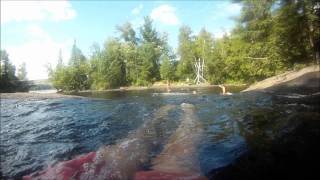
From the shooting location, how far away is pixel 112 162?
8.12m

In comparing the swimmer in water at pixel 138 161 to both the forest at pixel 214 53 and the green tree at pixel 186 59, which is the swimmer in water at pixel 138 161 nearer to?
the forest at pixel 214 53

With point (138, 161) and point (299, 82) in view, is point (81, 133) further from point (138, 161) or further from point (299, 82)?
point (299, 82)

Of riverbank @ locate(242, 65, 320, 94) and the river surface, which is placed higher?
riverbank @ locate(242, 65, 320, 94)

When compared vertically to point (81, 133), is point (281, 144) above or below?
above

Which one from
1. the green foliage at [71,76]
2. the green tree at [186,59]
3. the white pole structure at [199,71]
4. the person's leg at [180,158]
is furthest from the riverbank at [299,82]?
the green foliage at [71,76]

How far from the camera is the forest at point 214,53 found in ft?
73.5

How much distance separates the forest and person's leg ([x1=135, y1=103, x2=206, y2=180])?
13.0 m

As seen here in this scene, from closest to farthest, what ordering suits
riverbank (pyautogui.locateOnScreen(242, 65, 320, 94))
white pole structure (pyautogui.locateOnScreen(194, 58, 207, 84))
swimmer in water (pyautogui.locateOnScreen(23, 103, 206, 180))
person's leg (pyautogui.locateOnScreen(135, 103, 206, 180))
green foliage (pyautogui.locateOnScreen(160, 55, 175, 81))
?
1. person's leg (pyautogui.locateOnScreen(135, 103, 206, 180))
2. swimmer in water (pyautogui.locateOnScreen(23, 103, 206, 180))
3. riverbank (pyautogui.locateOnScreen(242, 65, 320, 94))
4. white pole structure (pyautogui.locateOnScreen(194, 58, 207, 84))
5. green foliage (pyautogui.locateOnScreen(160, 55, 175, 81))

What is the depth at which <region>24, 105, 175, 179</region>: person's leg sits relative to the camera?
722 cm

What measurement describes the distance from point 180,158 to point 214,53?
5312cm

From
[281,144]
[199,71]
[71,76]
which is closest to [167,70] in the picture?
[199,71]

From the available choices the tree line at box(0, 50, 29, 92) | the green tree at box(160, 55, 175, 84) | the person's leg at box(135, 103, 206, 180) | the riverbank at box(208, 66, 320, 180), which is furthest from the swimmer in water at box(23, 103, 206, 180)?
the tree line at box(0, 50, 29, 92)

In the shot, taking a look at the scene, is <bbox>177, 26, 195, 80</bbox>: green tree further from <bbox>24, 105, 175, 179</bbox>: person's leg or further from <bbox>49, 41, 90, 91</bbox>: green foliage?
<bbox>24, 105, 175, 179</bbox>: person's leg

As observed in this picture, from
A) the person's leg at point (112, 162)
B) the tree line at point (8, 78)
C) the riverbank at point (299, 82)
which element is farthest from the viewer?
the tree line at point (8, 78)
